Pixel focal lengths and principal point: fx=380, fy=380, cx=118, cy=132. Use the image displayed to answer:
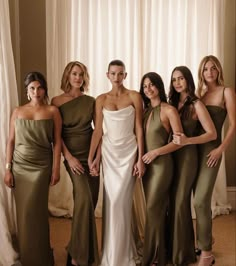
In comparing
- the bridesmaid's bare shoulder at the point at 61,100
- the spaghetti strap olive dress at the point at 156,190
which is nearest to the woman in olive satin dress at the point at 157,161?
the spaghetti strap olive dress at the point at 156,190

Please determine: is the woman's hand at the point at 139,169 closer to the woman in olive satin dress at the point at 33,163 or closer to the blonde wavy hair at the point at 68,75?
the woman in olive satin dress at the point at 33,163

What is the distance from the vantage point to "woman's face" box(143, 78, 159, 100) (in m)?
2.56

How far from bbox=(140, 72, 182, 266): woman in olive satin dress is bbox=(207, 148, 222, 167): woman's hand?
0.86ft

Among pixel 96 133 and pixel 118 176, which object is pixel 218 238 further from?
pixel 96 133

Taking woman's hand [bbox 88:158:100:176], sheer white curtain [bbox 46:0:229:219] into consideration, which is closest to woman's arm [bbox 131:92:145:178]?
woman's hand [bbox 88:158:100:176]

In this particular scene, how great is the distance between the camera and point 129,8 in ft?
11.9

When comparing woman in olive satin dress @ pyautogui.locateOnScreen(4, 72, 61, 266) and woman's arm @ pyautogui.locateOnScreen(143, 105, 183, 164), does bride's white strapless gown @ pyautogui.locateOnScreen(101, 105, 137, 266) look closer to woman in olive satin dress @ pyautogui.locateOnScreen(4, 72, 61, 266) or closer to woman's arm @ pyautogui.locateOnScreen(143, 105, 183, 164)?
woman's arm @ pyautogui.locateOnScreen(143, 105, 183, 164)

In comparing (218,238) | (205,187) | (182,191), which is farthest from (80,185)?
(218,238)

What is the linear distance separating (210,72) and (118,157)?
→ 88 centimetres

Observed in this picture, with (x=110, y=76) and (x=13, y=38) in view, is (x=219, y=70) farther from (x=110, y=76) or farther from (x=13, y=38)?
(x=13, y=38)

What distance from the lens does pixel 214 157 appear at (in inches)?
103

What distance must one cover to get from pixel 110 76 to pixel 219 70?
30.6 inches

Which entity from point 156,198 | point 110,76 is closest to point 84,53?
point 110,76

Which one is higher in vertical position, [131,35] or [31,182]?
[131,35]
